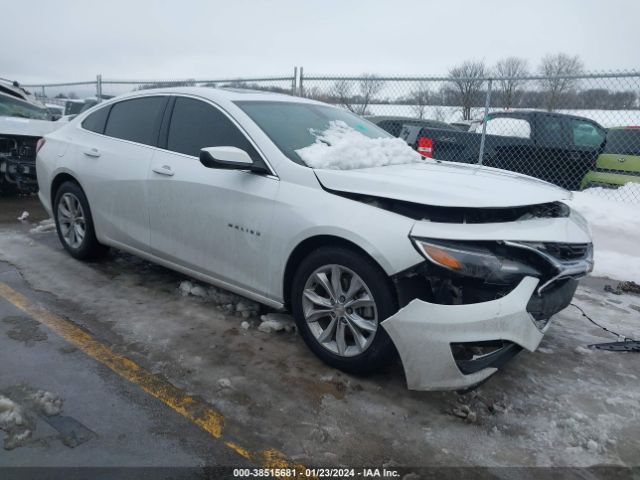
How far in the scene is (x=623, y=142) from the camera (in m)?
8.86

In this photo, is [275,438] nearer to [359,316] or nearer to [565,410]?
[359,316]

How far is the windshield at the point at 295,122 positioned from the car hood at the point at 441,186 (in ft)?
1.33

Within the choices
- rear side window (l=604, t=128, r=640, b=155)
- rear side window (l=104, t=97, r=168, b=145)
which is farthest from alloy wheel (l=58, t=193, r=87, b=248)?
rear side window (l=604, t=128, r=640, b=155)

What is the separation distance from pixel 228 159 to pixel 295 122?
28.7 inches

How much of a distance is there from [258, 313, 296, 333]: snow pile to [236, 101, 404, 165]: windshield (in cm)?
117

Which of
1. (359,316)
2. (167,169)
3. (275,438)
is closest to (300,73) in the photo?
(167,169)

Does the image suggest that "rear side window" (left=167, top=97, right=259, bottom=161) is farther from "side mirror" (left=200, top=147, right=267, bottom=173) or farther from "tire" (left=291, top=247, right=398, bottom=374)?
"tire" (left=291, top=247, right=398, bottom=374)

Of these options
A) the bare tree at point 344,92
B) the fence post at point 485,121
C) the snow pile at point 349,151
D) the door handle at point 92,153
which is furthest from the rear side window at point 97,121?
the fence post at point 485,121

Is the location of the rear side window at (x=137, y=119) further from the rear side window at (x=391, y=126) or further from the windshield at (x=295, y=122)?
the rear side window at (x=391, y=126)

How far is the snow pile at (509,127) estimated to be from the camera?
26.1ft

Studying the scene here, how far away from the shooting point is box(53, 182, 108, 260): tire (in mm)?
4637

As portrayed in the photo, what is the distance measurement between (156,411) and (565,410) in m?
2.20

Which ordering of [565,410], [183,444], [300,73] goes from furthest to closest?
[300,73] → [565,410] → [183,444]

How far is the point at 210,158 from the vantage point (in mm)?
3186
